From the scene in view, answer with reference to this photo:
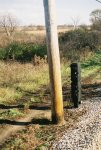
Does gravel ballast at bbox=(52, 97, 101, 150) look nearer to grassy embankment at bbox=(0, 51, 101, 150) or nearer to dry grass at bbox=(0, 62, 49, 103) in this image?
grassy embankment at bbox=(0, 51, 101, 150)

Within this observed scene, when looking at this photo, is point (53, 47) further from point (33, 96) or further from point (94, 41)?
point (94, 41)

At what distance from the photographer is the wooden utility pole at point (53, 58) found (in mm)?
7781

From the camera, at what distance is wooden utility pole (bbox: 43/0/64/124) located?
306 inches

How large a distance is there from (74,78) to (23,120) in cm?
227

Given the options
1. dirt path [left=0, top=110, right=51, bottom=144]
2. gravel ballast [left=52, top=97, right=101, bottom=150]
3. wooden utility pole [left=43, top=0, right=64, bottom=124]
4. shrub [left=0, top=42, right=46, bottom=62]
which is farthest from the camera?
shrub [left=0, top=42, right=46, bottom=62]

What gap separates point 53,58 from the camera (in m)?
8.04

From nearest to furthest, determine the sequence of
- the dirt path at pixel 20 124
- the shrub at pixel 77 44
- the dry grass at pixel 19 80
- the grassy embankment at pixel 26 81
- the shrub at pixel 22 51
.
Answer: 1. the dirt path at pixel 20 124
2. the grassy embankment at pixel 26 81
3. the dry grass at pixel 19 80
4. the shrub at pixel 77 44
5. the shrub at pixel 22 51

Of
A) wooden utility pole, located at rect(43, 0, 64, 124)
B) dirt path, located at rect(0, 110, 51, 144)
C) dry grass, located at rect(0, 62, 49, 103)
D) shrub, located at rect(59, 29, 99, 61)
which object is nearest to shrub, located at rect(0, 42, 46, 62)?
shrub, located at rect(59, 29, 99, 61)

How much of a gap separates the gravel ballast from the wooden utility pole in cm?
64

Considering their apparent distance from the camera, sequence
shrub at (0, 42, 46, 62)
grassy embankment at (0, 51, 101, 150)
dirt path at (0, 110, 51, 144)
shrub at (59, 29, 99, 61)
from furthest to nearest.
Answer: shrub at (0, 42, 46, 62), shrub at (59, 29, 99, 61), dirt path at (0, 110, 51, 144), grassy embankment at (0, 51, 101, 150)

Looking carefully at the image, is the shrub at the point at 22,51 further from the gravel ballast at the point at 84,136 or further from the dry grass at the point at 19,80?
→ the gravel ballast at the point at 84,136

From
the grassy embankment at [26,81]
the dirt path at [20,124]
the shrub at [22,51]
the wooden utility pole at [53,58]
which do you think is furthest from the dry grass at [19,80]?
the shrub at [22,51]

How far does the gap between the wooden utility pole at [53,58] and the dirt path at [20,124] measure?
91cm

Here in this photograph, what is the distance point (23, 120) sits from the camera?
9070 mm
